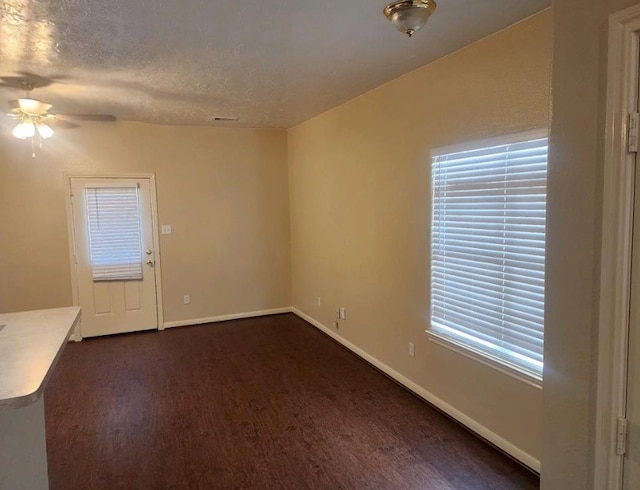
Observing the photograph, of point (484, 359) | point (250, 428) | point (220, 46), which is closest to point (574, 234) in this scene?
point (484, 359)

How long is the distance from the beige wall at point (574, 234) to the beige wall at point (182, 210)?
15.3 feet

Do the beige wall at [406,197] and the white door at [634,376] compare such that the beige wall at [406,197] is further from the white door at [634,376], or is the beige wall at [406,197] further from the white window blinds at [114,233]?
the white window blinds at [114,233]

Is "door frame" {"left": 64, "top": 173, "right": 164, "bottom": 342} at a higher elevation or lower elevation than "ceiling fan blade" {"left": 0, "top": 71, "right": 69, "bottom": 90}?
lower

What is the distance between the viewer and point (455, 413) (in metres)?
3.00

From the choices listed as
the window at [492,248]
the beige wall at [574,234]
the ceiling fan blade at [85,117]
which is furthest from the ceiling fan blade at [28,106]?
the beige wall at [574,234]

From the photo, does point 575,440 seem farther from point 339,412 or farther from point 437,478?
point 339,412

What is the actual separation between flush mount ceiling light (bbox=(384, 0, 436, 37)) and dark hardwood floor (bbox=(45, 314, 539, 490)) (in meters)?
2.45

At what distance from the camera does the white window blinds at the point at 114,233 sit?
5023 mm

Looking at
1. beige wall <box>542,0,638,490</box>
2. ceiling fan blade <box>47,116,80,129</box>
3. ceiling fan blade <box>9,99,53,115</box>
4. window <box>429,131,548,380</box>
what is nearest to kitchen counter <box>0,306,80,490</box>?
beige wall <box>542,0,638,490</box>

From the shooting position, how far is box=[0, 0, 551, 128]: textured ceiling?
2.15 meters

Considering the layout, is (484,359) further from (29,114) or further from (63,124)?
(63,124)

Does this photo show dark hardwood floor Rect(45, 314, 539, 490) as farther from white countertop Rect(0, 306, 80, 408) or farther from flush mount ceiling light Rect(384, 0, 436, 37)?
flush mount ceiling light Rect(384, 0, 436, 37)

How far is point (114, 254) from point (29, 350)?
12.6 ft

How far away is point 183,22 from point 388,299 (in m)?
2.62
